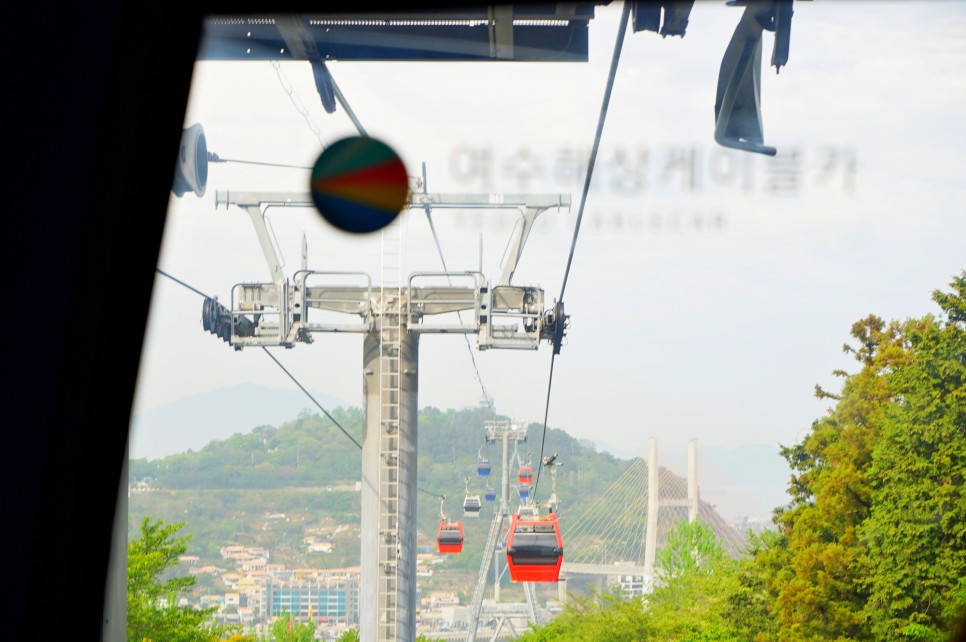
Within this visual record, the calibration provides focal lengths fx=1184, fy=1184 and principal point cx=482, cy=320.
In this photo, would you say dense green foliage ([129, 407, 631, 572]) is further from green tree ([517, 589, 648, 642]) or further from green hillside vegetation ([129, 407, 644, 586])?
green tree ([517, 589, 648, 642])

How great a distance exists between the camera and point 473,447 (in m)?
85.5

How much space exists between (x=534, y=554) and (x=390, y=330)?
28.2 feet

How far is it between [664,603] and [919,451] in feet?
65.5

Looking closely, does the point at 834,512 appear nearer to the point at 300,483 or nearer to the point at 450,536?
the point at 450,536

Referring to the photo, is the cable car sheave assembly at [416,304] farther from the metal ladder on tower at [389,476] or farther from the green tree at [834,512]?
the green tree at [834,512]

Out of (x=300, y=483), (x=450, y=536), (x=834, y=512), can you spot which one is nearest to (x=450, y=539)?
(x=450, y=536)

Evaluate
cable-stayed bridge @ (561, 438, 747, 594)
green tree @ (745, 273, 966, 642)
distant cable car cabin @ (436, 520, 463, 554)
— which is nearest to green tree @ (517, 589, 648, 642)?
green tree @ (745, 273, 966, 642)

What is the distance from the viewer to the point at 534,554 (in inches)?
940

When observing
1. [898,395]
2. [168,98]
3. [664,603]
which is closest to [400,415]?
[168,98]

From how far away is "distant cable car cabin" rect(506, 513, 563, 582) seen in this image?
23766 mm

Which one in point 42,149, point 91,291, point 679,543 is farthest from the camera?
point 679,543

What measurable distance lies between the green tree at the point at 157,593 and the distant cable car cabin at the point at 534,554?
6.79 m

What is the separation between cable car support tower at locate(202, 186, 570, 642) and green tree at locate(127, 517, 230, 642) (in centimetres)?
806

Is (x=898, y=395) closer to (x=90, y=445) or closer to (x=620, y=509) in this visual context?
(x=90, y=445)
